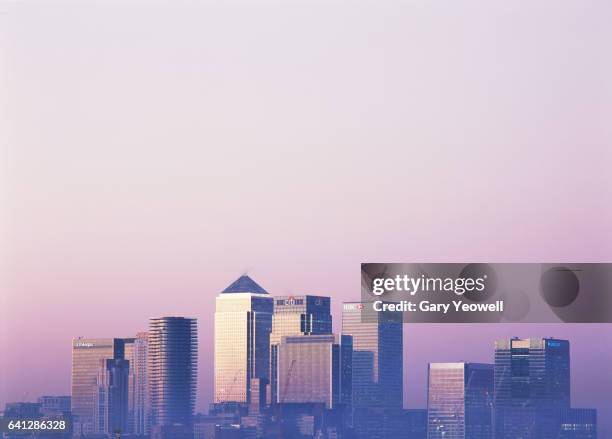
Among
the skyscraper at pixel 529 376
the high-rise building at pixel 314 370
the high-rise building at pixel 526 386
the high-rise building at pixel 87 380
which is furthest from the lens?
the high-rise building at pixel 314 370

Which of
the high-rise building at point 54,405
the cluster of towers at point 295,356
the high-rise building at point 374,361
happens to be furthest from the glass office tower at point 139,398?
the high-rise building at point 54,405

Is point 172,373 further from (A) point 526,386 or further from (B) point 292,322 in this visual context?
(A) point 526,386

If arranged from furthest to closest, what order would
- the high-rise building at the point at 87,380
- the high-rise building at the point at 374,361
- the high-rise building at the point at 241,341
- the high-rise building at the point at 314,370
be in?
1. the high-rise building at the point at 314,370
2. the high-rise building at the point at 87,380
3. the high-rise building at the point at 241,341
4. the high-rise building at the point at 374,361

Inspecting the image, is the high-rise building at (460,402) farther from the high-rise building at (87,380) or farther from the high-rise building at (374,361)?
the high-rise building at (87,380)

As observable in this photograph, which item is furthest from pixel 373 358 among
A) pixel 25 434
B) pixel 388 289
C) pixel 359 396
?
pixel 388 289

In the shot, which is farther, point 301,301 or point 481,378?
point 481,378

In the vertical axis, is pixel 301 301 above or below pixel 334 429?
above

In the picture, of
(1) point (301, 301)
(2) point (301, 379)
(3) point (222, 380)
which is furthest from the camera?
(2) point (301, 379)

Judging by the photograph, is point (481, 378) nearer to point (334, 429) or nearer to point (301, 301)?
point (334, 429)
